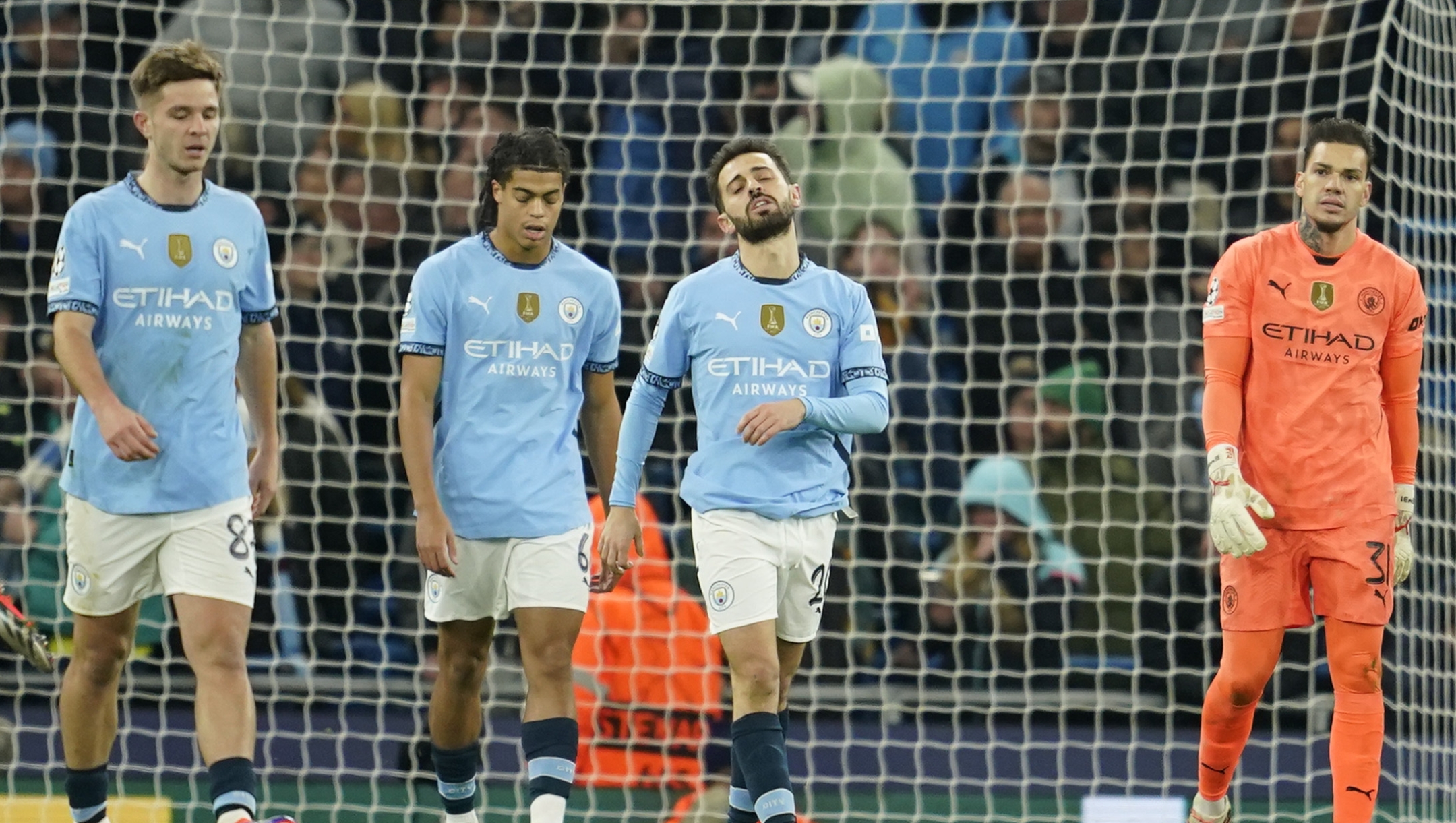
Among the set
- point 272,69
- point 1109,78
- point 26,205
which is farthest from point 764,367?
point 26,205

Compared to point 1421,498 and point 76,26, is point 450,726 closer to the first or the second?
point 1421,498

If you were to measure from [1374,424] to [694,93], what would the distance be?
3.96 metres

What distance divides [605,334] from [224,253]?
1013 mm

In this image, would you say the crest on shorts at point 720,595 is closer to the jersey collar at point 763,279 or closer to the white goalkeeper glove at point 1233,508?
the jersey collar at point 763,279

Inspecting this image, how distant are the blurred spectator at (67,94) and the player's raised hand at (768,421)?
4.38 meters

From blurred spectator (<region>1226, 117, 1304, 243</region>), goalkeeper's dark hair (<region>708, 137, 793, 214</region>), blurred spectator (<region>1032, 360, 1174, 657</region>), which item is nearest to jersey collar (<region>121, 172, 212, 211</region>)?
goalkeeper's dark hair (<region>708, 137, 793, 214</region>)

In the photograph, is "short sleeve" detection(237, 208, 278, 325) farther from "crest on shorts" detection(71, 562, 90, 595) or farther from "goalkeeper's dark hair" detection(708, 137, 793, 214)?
"goalkeeper's dark hair" detection(708, 137, 793, 214)

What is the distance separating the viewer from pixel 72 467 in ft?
15.1

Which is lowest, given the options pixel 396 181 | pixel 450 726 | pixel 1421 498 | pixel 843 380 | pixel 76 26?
pixel 450 726

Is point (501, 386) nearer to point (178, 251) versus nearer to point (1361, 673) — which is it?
point (178, 251)

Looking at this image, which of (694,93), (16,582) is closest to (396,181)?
(694,93)

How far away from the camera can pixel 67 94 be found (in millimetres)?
8141

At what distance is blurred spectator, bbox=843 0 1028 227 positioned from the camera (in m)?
8.14

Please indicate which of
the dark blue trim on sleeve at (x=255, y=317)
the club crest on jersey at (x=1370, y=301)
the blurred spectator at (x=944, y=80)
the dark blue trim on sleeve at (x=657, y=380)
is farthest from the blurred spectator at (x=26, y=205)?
the club crest on jersey at (x=1370, y=301)
